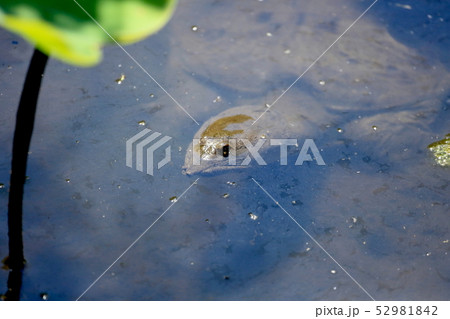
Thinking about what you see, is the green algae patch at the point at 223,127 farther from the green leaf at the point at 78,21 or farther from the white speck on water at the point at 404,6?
the white speck on water at the point at 404,6

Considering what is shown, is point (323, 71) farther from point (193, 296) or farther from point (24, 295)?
point (24, 295)

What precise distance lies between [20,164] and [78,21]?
27.0 inches

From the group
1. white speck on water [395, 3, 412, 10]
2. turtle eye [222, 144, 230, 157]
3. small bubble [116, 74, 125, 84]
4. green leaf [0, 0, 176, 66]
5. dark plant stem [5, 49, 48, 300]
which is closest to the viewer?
green leaf [0, 0, 176, 66]

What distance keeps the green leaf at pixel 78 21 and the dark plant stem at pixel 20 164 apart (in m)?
0.53

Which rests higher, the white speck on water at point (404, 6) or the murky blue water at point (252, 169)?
the white speck on water at point (404, 6)

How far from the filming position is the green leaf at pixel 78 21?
855mm

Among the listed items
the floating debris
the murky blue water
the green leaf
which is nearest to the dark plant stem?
the murky blue water

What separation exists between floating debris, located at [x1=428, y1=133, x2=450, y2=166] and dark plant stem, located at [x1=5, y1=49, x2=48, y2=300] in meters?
1.50

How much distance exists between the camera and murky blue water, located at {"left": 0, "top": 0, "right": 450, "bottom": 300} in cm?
130

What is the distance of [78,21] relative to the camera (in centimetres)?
93

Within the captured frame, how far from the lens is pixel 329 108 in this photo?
1.56 m

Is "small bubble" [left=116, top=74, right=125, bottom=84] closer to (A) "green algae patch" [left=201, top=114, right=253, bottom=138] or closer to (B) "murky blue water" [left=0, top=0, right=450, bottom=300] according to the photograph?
(B) "murky blue water" [left=0, top=0, right=450, bottom=300]

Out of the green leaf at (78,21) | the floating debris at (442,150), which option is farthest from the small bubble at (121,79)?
the floating debris at (442,150)

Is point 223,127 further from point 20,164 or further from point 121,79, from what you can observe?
point 20,164
